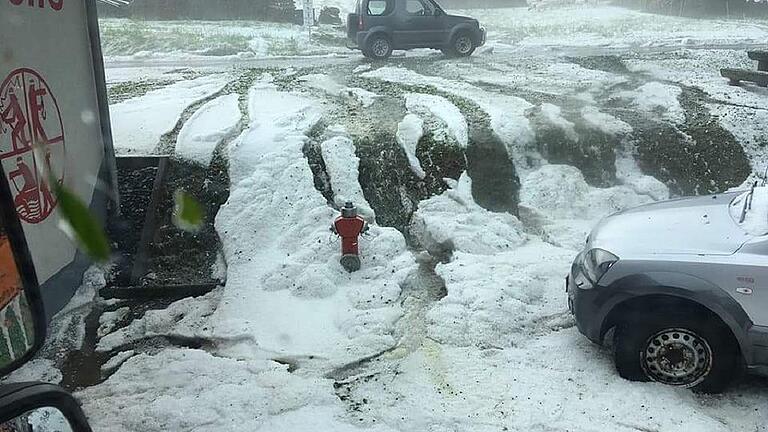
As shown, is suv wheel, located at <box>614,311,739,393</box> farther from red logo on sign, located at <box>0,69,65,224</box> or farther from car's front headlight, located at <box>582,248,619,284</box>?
red logo on sign, located at <box>0,69,65,224</box>

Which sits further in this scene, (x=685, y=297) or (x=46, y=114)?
(x=46, y=114)

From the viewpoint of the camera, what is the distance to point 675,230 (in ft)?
16.0

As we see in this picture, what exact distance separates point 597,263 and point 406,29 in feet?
40.7

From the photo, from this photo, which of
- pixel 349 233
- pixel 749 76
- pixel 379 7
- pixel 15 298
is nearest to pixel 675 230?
pixel 349 233

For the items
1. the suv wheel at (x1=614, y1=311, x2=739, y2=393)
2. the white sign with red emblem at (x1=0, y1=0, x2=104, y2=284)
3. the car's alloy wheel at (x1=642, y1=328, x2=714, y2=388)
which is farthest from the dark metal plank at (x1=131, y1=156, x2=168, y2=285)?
the car's alloy wheel at (x1=642, y1=328, x2=714, y2=388)

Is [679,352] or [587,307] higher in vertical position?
[587,307]

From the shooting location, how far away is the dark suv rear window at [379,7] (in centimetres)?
1605

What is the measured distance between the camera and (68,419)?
73.4 inches

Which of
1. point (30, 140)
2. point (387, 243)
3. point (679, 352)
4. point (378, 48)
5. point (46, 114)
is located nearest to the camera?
point (679, 352)

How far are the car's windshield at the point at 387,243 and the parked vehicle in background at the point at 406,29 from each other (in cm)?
346

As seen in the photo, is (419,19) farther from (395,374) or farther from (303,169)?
(395,374)

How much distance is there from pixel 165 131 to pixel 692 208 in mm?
7128

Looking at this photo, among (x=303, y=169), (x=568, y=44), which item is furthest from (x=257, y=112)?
(x=568, y=44)

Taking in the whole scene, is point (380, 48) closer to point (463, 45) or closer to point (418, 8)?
point (418, 8)
